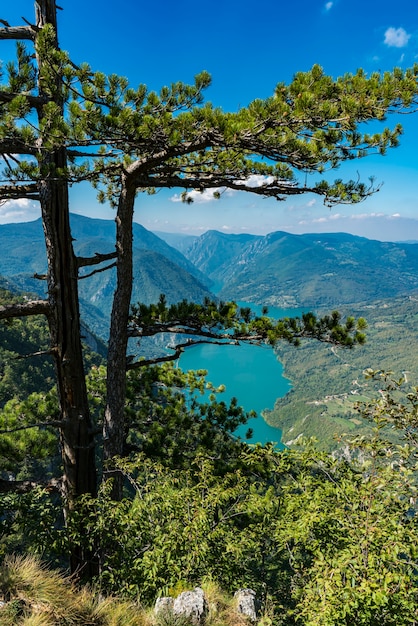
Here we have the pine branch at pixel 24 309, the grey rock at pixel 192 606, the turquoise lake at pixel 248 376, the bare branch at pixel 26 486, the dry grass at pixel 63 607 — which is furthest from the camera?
the turquoise lake at pixel 248 376

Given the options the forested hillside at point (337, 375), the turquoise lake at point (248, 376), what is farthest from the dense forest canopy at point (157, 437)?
the turquoise lake at point (248, 376)

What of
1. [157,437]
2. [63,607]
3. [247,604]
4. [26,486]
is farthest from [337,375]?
[63,607]

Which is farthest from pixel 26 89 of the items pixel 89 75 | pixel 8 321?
pixel 8 321

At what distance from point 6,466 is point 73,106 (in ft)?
14.2

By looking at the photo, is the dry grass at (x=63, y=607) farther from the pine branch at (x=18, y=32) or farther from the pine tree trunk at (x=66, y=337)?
the pine branch at (x=18, y=32)

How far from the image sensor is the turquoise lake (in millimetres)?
86062

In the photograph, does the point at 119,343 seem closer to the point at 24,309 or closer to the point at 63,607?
the point at 24,309

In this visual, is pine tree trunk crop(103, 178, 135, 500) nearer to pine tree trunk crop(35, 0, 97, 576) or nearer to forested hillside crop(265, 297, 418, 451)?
pine tree trunk crop(35, 0, 97, 576)

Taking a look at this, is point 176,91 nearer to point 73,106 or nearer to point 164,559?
point 73,106

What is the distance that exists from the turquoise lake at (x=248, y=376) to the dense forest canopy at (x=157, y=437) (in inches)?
2849

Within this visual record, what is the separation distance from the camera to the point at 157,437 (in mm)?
5277

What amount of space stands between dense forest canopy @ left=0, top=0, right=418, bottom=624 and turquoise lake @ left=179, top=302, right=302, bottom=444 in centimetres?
7235

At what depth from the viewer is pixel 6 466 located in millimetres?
4496

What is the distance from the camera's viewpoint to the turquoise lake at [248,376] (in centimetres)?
8606
